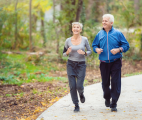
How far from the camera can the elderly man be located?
4.43 metres

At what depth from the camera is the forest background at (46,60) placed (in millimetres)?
6114

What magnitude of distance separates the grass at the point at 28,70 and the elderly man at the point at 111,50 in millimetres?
4105

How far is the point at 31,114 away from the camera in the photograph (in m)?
5.24

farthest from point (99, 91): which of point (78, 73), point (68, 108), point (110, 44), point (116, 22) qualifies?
point (116, 22)

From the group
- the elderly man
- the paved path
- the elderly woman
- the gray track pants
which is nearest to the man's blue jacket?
the elderly man

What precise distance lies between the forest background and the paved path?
0.49m

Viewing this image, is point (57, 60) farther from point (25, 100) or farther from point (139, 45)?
point (25, 100)

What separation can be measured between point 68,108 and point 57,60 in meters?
7.08

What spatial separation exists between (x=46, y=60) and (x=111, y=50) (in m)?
8.28

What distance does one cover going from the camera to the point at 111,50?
4.32 m

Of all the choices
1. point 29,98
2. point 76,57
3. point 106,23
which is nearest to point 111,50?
point 106,23

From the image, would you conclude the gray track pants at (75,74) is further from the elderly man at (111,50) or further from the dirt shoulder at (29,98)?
the dirt shoulder at (29,98)

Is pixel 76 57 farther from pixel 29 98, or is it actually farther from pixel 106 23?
pixel 29 98

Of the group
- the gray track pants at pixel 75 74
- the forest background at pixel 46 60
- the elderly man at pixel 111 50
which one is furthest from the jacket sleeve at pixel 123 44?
the forest background at pixel 46 60
